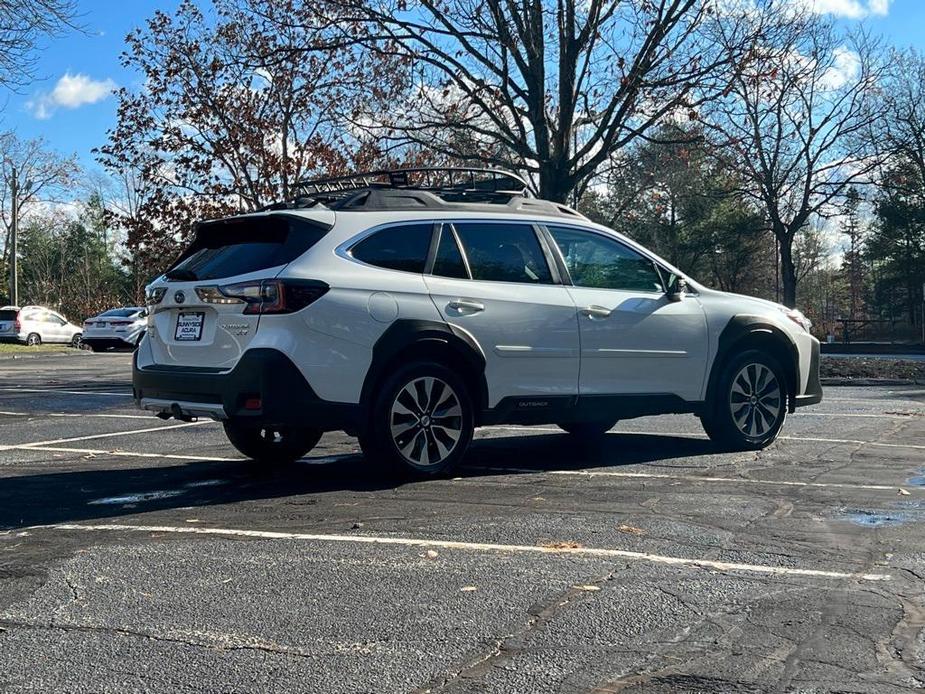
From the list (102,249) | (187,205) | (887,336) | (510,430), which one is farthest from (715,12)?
(102,249)

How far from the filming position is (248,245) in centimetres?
704

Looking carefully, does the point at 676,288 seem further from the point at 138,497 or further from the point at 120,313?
the point at 120,313

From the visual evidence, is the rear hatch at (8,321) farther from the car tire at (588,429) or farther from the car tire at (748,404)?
the car tire at (748,404)

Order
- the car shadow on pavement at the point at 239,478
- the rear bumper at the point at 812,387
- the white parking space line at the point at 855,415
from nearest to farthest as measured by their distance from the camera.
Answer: the car shadow on pavement at the point at 239,478, the rear bumper at the point at 812,387, the white parking space line at the point at 855,415

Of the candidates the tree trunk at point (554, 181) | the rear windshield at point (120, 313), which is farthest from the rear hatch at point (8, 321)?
the tree trunk at point (554, 181)

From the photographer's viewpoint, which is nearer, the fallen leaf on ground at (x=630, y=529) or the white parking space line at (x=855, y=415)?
the fallen leaf on ground at (x=630, y=529)

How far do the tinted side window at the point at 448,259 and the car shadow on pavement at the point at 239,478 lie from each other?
54.9 inches

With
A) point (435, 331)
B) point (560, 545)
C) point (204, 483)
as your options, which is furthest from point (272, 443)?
point (560, 545)

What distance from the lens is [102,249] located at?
85.2m

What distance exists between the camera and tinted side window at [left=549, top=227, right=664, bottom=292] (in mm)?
8039

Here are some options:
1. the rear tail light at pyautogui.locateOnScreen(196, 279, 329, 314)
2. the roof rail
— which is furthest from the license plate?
the roof rail

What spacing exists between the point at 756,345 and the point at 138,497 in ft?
16.3

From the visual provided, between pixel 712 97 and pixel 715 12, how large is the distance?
4.94ft

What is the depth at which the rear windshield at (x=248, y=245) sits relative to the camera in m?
6.84
